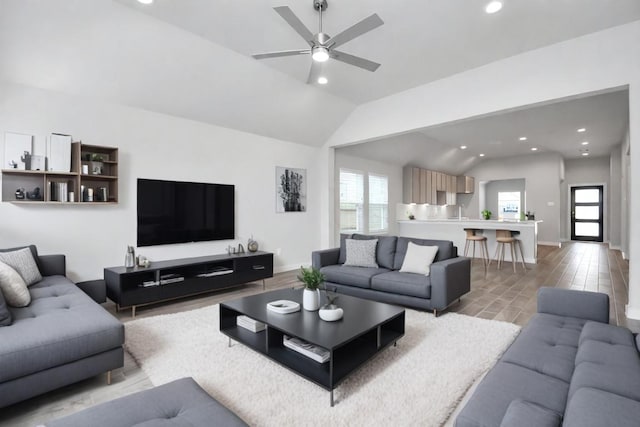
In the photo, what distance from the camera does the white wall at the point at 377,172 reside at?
7.02 meters

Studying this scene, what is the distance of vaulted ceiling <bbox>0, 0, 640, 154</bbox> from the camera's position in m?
3.07

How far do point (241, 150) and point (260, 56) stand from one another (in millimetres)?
2602

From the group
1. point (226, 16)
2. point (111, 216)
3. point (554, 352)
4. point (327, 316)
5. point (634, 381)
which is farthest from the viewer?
point (111, 216)

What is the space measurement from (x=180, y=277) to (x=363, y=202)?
4.83 metres

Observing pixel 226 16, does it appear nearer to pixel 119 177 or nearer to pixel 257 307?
pixel 119 177

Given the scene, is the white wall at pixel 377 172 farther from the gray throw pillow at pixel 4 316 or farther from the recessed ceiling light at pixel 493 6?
the gray throw pillow at pixel 4 316

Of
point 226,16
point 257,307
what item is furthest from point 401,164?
point 257,307

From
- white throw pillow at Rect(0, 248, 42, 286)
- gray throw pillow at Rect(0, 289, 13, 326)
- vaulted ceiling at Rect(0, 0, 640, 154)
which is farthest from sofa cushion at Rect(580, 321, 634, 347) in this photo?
white throw pillow at Rect(0, 248, 42, 286)

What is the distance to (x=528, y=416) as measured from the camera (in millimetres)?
1158

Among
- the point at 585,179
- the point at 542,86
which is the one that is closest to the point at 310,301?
the point at 542,86

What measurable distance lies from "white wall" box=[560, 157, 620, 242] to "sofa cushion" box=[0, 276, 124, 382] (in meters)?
13.0

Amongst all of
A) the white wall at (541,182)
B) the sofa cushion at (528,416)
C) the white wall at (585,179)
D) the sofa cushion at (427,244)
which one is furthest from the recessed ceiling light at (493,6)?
the white wall at (585,179)

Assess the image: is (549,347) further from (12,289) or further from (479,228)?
(479,228)

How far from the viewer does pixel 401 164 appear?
8.92m
